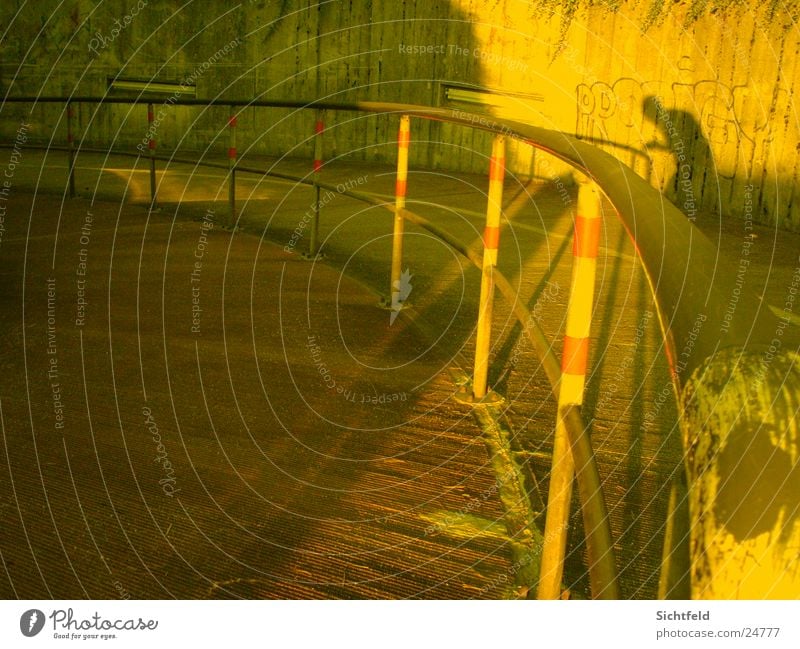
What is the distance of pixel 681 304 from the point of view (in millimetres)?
758

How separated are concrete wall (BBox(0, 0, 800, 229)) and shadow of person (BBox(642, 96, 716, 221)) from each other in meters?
0.01

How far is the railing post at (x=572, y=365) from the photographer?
4.82 ft

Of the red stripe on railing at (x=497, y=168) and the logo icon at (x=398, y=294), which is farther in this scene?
the logo icon at (x=398, y=294)

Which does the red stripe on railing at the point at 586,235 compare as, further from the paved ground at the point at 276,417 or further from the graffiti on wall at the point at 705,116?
the graffiti on wall at the point at 705,116

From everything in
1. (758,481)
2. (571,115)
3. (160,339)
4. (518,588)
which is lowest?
(518,588)

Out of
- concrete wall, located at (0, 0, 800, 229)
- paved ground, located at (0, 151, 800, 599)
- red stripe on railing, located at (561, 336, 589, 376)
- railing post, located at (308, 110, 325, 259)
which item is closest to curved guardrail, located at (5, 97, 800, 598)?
red stripe on railing, located at (561, 336, 589, 376)

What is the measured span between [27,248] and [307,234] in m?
1.81

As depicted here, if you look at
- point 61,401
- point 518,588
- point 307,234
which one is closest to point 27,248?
point 307,234

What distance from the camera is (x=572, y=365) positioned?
156 centimetres
